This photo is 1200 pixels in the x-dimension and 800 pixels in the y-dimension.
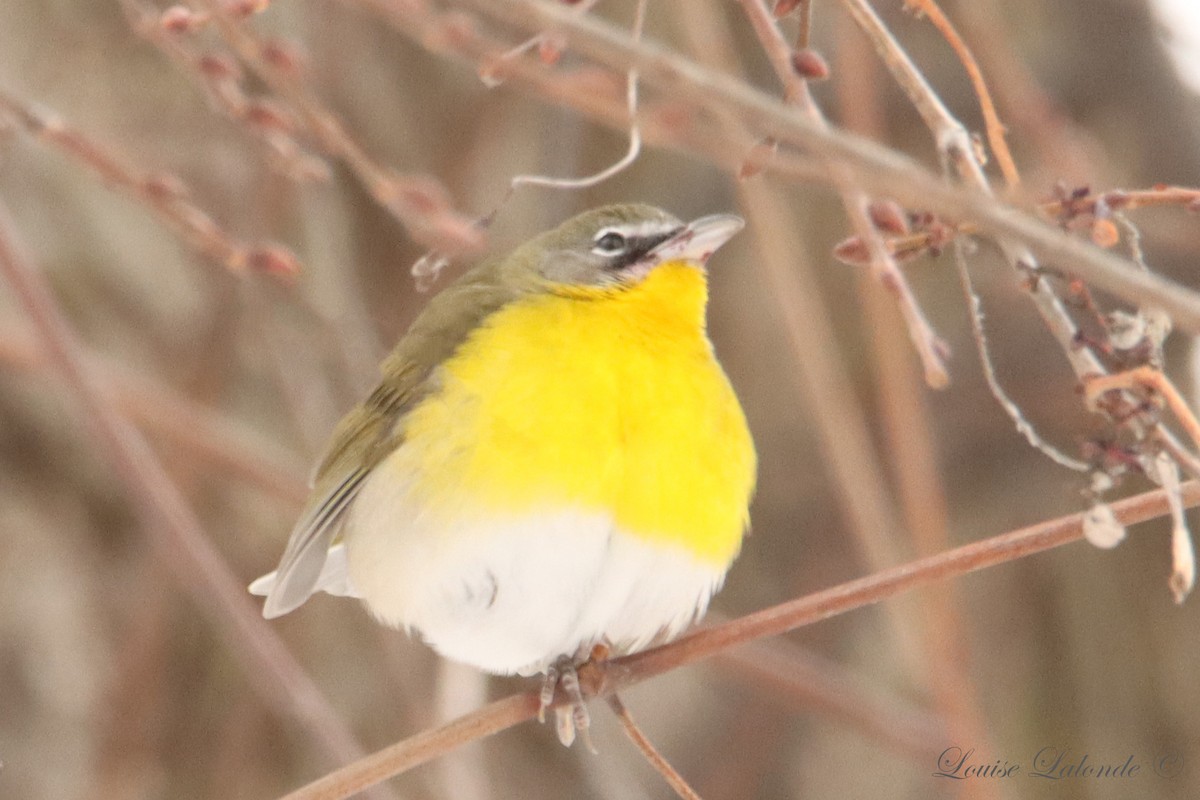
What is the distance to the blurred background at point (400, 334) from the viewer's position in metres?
3.67

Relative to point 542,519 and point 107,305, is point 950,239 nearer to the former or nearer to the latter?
point 542,519

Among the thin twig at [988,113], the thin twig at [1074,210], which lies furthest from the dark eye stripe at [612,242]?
the thin twig at [1074,210]

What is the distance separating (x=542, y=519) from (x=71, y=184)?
2.43 meters

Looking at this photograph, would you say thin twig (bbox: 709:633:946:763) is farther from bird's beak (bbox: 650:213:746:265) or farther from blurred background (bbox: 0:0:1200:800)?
bird's beak (bbox: 650:213:746:265)

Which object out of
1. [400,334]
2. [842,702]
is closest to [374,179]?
[842,702]

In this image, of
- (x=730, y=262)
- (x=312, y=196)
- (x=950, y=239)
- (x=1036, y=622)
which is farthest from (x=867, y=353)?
(x=950, y=239)

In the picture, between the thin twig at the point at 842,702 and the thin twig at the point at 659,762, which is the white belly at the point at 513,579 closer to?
the thin twig at the point at 659,762

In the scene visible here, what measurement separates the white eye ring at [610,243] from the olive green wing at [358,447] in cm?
19

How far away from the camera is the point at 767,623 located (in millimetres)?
1533

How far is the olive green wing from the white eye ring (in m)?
0.19

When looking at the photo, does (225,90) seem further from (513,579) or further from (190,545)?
(513,579)

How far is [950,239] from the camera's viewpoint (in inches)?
53.5

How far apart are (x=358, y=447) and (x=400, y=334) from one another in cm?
115
